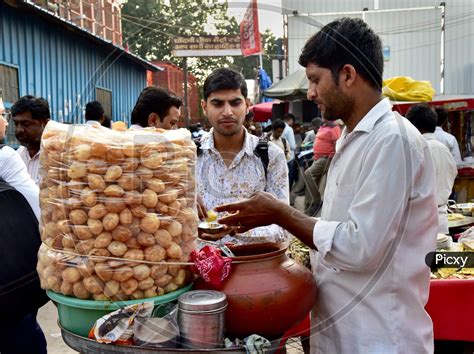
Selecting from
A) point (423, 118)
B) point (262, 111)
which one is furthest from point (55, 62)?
point (262, 111)

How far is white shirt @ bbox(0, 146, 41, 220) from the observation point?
69.4 inches

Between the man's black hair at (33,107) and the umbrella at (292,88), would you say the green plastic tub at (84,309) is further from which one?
the umbrella at (292,88)

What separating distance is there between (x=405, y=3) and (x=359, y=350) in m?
5.37

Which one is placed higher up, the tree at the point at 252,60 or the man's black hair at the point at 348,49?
the tree at the point at 252,60

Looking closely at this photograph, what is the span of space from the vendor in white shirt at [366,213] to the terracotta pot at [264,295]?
107 mm

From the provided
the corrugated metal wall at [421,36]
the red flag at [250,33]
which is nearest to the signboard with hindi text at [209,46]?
the red flag at [250,33]

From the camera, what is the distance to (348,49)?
133 cm

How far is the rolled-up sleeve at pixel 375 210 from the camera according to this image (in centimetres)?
118

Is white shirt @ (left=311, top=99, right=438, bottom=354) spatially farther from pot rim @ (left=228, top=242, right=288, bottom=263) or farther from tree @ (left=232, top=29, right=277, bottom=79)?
tree @ (left=232, top=29, right=277, bottom=79)

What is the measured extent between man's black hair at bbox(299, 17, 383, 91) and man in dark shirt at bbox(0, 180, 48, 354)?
114 cm

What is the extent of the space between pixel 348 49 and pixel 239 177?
1.01 m

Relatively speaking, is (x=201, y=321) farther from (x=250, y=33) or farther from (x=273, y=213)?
(x=250, y=33)

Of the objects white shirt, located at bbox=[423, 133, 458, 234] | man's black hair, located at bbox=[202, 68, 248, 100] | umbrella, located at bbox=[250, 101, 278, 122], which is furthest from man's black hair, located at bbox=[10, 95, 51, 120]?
umbrella, located at bbox=[250, 101, 278, 122]

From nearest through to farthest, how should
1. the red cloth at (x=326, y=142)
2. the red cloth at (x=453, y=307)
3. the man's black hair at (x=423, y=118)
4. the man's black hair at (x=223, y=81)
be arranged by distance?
the man's black hair at (x=223, y=81)
the red cloth at (x=453, y=307)
the man's black hair at (x=423, y=118)
the red cloth at (x=326, y=142)
